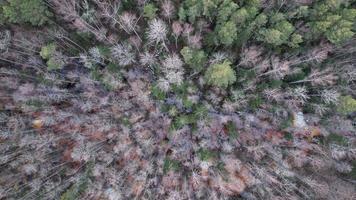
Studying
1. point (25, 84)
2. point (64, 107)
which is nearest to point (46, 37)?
point (25, 84)

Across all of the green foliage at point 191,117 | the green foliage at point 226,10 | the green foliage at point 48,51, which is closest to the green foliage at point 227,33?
the green foliage at point 226,10

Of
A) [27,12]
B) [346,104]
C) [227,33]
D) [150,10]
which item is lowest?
[346,104]

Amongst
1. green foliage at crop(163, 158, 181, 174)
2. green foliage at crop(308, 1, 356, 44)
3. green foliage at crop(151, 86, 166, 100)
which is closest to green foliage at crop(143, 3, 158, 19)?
green foliage at crop(151, 86, 166, 100)

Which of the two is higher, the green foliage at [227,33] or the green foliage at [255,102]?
the green foliage at [227,33]

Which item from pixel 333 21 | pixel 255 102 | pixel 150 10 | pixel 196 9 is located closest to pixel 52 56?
pixel 150 10

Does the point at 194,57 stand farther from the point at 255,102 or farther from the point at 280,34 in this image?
the point at 280,34

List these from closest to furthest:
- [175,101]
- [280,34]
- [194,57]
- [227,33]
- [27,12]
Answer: [27,12] < [227,33] < [280,34] < [194,57] < [175,101]

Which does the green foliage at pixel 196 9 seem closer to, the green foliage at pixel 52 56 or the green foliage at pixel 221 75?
the green foliage at pixel 221 75
